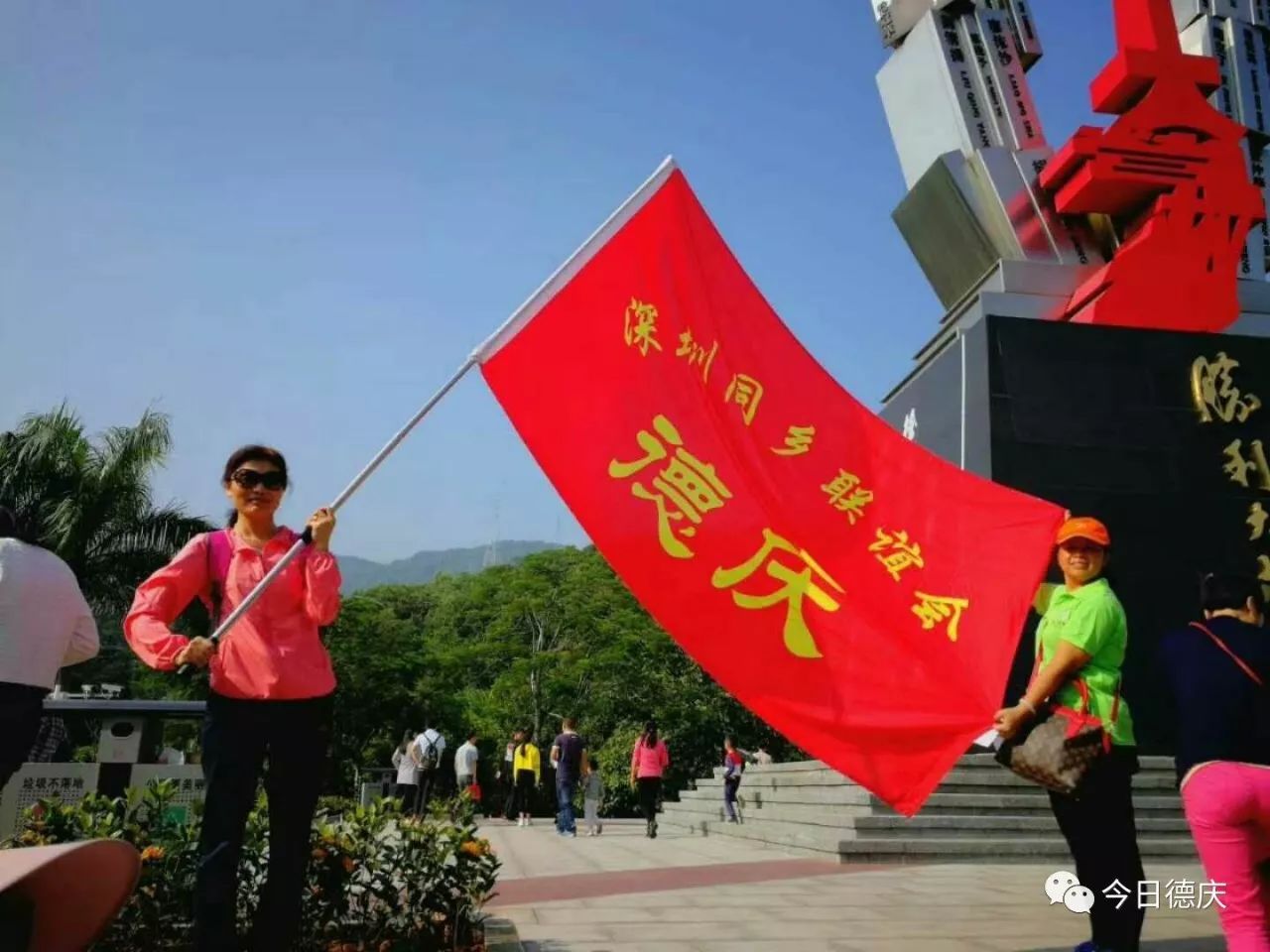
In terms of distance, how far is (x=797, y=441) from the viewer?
3.55 m

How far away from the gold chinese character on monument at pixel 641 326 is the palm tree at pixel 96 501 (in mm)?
14087

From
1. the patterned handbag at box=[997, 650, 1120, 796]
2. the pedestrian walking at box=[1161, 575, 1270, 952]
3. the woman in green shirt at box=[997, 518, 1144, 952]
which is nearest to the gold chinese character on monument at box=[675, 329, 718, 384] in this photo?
the woman in green shirt at box=[997, 518, 1144, 952]

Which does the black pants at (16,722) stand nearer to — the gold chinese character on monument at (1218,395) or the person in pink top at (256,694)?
the person in pink top at (256,694)

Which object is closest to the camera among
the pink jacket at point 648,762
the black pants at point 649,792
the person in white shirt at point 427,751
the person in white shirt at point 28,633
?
the person in white shirt at point 28,633

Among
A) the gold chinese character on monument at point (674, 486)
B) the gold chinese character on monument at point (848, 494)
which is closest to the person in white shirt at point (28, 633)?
Result: the gold chinese character on monument at point (674, 486)

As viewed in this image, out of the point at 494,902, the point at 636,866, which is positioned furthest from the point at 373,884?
the point at 636,866

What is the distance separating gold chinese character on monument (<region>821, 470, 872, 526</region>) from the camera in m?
3.45

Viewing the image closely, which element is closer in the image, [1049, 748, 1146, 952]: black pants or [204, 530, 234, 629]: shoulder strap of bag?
[204, 530, 234, 629]: shoulder strap of bag

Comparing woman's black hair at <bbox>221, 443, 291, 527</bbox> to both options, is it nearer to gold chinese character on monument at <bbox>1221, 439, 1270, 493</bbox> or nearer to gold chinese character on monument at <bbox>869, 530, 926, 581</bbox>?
gold chinese character on monument at <bbox>869, 530, 926, 581</bbox>

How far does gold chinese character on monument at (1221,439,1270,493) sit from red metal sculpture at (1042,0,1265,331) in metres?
1.54

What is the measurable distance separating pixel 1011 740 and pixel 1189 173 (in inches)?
412

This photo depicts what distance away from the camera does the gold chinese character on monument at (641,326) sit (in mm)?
3533

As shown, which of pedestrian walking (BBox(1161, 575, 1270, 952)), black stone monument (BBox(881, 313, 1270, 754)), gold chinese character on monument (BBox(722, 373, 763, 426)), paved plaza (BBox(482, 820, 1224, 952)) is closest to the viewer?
pedestrian walking (BBox(1161, 575, 1270, 952))

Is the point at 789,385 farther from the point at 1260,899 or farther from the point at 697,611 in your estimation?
the point at 1260,899
